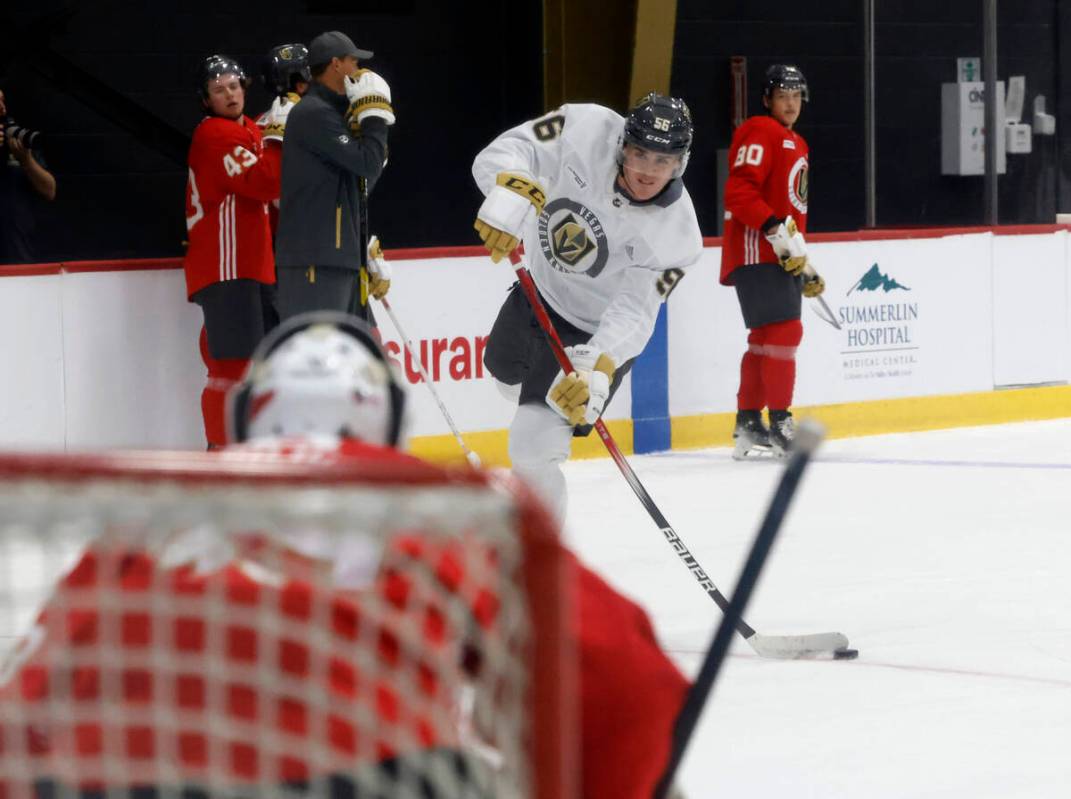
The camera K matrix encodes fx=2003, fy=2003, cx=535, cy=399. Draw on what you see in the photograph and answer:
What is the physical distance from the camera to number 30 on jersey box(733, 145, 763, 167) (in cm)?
683

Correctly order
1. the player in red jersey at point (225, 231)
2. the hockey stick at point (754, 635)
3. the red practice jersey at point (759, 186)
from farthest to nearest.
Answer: the red practice jersey at point (759, 186), the player in red jersey at point (225, 231), the hockey stick at point (754, 635)

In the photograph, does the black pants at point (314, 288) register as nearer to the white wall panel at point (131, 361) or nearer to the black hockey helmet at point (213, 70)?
the white wall panel at point (131, 361)

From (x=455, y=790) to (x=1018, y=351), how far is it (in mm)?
6823

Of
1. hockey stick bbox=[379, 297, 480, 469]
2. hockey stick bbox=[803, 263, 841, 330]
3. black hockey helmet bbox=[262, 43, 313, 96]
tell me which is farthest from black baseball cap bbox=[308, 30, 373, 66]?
hockey stick bbox=[803, 263, 841, 330]

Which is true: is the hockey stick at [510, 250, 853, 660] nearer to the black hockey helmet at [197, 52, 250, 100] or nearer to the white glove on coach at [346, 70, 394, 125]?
the white glove on coach at [346, 70, 394, 125]

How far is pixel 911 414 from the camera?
769 cm

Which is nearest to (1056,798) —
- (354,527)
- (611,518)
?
(354,527)

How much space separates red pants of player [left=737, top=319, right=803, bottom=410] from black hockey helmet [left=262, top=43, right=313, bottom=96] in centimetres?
188

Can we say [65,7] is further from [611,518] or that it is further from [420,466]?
[420,466]

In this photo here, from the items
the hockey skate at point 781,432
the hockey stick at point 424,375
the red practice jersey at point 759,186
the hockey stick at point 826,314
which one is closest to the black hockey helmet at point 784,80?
the red practice jersey at point 759,186

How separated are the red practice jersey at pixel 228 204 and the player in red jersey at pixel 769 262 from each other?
A: 5.68 ft

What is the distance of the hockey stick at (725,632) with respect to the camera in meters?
1.59

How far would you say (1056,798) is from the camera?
9.76ft

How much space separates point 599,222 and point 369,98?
123 cm
